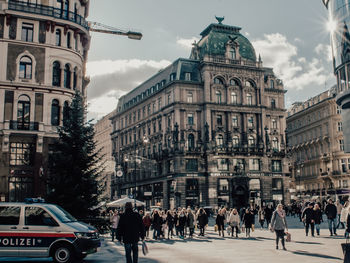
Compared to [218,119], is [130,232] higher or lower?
lower

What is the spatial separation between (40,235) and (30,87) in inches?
903

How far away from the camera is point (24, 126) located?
3428 cm

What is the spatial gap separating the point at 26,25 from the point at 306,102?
231ft

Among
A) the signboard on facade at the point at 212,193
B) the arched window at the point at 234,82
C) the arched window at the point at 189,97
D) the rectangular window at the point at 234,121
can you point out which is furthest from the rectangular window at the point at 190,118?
the signboard on facade at the point at 212,193

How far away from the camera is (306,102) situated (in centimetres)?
Answer: 9281

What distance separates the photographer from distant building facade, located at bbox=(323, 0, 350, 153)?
3061 centimetres

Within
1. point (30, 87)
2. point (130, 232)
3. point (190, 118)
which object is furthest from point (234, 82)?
point (130, 232)

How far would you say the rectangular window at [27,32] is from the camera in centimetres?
3531

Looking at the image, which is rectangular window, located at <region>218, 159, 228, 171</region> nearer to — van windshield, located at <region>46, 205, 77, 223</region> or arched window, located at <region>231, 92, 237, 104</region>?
arched window, located at <region>231, 92, 237, 104</region>

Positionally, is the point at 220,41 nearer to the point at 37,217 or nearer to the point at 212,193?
the point at 212,193

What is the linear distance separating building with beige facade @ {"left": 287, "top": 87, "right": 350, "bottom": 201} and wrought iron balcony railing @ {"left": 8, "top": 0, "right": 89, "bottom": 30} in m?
49.5

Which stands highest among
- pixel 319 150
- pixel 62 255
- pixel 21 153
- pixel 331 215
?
pixel 319 150

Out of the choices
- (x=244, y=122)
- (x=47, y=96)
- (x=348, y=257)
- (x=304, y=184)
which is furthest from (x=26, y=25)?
(x=304, y=184)

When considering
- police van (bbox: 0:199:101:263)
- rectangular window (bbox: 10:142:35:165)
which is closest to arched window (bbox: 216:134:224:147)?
rectangular window (bbox: 10:142:35:165)
